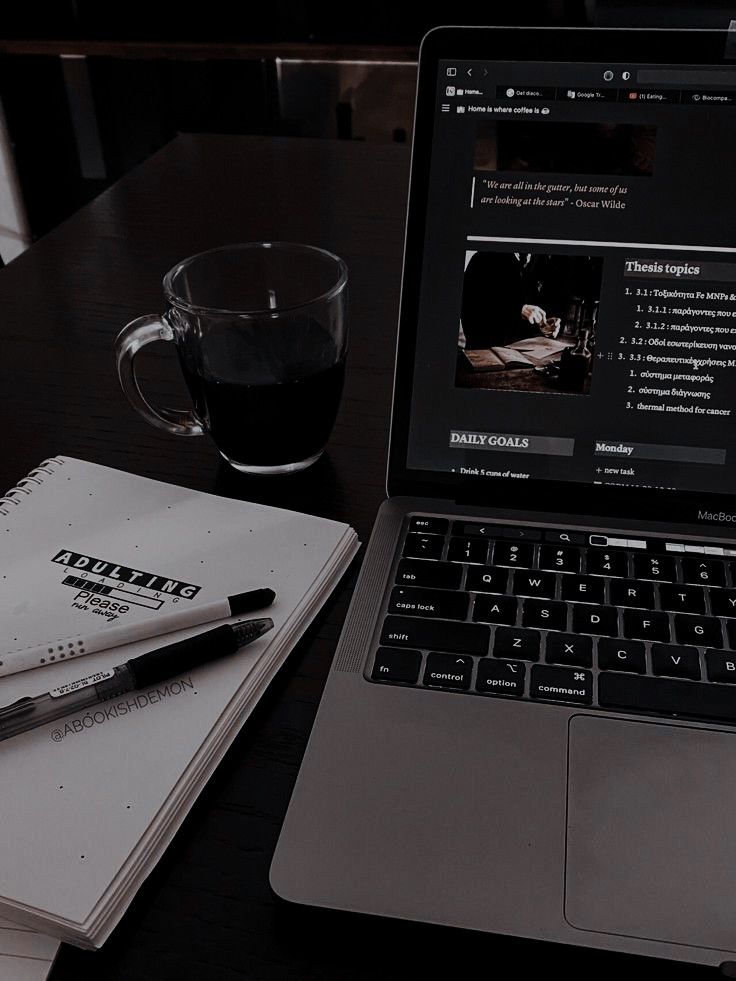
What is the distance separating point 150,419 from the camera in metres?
0.61

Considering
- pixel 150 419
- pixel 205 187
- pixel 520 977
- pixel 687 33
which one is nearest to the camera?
pixel 520 977

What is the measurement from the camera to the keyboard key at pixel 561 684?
0.42m

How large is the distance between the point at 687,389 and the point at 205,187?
0.77 meters

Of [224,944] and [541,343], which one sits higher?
[541,343]

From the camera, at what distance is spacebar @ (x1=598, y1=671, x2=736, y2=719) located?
0.42 m

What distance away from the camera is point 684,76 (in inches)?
18.1

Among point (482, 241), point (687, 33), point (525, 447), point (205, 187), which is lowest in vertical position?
point (205, 187)

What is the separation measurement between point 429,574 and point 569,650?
0.29 feet

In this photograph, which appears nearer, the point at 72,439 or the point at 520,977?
the point at 520,977

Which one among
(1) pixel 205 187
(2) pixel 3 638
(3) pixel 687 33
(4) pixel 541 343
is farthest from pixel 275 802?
(1) pixel 205 187

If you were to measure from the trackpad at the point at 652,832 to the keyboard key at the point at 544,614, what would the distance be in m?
0.06

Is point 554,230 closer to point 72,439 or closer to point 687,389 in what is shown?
point 687,389

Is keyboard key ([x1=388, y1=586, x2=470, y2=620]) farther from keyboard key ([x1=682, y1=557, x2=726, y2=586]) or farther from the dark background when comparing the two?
the dark background

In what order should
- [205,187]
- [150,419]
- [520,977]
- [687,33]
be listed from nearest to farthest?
1. [520,977]
2. [687,33]
3. [150,419]
4. [205,187]
